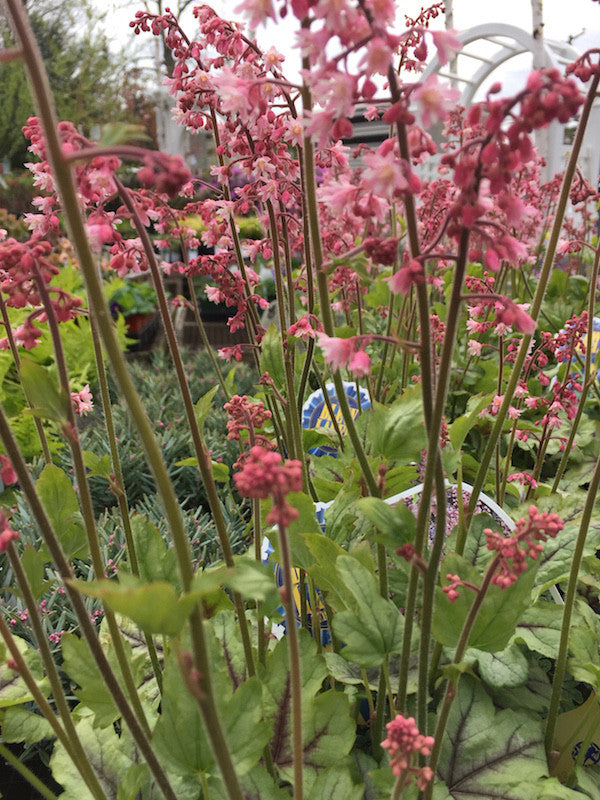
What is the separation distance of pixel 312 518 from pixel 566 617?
1.22ft

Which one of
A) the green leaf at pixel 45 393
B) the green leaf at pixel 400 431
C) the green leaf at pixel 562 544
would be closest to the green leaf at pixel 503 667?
the green leaf at pixel 562 544

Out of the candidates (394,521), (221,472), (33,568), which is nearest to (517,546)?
(394,521)

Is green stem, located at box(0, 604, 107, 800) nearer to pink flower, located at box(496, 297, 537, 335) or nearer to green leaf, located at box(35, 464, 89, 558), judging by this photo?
green leaf, located at box(35, 464, 89, 558)

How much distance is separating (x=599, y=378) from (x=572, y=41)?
4.04m

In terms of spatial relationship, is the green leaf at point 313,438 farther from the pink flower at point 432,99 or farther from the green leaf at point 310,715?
the pink flower at point 432,99

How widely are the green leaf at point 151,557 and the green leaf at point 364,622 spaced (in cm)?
23

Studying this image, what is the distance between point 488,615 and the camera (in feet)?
2.66

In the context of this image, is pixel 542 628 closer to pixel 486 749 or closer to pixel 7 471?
pixel 486 749

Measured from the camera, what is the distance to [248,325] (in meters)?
1.37

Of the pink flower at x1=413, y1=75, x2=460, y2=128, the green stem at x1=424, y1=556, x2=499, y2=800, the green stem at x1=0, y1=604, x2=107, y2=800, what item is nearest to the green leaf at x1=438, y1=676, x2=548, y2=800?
the green stem at x1=424, y1=556, x2=499, y2=800

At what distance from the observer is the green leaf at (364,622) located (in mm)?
757

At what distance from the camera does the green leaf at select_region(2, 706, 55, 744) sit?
0.88m

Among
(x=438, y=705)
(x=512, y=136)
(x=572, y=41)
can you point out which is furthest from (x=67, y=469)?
(x=572, y=41)

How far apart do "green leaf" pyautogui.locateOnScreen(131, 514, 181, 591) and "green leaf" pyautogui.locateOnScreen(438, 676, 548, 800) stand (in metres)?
0.44
